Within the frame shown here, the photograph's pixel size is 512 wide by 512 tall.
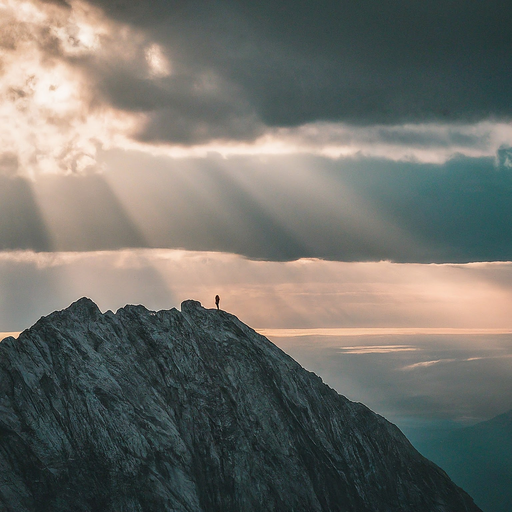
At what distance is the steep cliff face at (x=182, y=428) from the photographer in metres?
98.1

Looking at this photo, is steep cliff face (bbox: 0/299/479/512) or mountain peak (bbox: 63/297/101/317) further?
mountain peak (bbox: 63/297/101/317)

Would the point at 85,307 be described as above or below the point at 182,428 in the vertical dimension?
above

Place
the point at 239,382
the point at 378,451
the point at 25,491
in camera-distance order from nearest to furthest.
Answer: the point at 25,491 → the point at 239,382 → the point at 378,451

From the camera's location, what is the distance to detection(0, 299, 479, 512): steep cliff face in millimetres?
98062

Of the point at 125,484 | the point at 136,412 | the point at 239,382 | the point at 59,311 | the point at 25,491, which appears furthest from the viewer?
the point at 239,382

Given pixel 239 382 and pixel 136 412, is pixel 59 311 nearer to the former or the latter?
pixel 136 412

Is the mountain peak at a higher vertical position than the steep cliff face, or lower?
higher

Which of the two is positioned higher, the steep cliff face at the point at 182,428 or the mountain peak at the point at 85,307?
the mountain peak at the point at 85,307

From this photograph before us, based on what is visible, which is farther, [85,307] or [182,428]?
[85,307]

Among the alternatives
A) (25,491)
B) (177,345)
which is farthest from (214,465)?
(25,491)

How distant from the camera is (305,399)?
130750 millimetres

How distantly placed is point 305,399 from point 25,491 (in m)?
56.9

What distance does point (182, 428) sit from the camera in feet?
374

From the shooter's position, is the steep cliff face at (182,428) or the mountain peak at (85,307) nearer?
the steep cliff face at (182,428)
